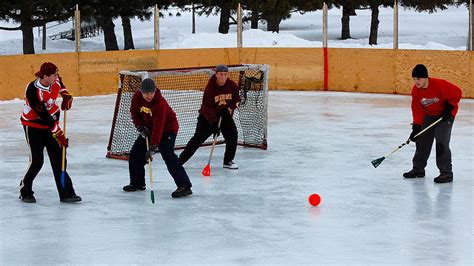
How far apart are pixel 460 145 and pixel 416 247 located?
20.0 feet

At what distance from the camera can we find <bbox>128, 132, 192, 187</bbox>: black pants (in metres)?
10.3

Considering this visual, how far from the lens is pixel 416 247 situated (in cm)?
830

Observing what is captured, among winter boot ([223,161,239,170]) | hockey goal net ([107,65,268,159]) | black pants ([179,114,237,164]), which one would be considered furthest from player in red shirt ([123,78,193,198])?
hockey goal net ([107,65,268,159])

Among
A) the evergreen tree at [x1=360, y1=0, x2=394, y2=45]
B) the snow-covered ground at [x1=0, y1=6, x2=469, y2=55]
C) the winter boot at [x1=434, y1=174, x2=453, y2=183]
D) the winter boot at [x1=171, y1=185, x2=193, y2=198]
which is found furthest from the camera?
the evergreen tree at [x1=360, y1=0, x2=394, y2=45]

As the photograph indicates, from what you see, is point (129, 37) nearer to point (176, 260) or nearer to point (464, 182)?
point (464, 182)

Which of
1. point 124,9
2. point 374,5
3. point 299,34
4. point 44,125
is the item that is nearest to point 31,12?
point 124,9

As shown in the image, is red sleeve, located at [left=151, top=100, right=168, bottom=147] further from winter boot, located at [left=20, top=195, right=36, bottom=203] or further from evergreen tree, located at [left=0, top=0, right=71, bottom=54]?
evergreen tree, located at [left=0, top=0, right=71, bottom=54]

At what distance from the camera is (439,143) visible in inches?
440

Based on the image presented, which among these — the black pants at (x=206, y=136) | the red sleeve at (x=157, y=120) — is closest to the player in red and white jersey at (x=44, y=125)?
the red sleeve at (x=157, y=120)

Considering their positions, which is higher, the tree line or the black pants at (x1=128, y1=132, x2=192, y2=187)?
the tree line

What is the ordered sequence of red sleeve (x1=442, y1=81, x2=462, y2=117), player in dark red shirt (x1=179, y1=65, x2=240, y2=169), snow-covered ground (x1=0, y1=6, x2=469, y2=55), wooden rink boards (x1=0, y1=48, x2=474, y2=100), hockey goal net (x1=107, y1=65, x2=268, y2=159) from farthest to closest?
snow-covered ground (x1=0, y1=6, x2=469, y2=55) → wooden rink boards (x1=0, y1=48, x2=474, y2=100) → hockey goal net (x1=107, y1=65, x2=268, y2=159) → player in dark red shirt (x1=179, y1=65, x2=240, y2=169) → red sleeve (x1=442, y1=81, x2=462, y2=117)

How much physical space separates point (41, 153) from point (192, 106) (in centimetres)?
816

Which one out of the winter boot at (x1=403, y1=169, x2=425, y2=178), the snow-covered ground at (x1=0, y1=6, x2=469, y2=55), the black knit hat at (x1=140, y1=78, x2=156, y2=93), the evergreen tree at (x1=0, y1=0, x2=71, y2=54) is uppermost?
the evergreen tree at (x1=0, y1=0, x2=71, y2=54)

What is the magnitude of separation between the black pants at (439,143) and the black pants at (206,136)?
2.20 metres
